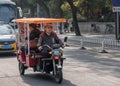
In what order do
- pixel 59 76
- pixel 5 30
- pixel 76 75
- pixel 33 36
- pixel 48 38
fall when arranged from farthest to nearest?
pixel 5 30
pixel 33 36
pixel 76 75
pixel 48 38
pixel 59 76

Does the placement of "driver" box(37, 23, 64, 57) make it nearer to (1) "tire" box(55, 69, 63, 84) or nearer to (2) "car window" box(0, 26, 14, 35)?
(1) "tire" box(55, 69, 63, 84)

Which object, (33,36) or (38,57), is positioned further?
(33,36)

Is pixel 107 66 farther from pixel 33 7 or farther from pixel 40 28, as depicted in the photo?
pixel 33 7

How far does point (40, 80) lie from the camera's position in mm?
11688

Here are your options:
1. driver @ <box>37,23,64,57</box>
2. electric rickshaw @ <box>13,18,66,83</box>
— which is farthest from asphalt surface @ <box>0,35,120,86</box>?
driver @ <box>37,23,64,57</box>

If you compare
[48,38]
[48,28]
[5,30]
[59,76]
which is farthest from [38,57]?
[5,30]

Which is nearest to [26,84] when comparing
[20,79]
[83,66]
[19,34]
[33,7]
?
[20,79]

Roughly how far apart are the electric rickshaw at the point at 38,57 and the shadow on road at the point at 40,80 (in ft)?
0.54

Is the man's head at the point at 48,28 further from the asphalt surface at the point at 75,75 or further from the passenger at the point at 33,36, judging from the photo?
the asphalt surface at the point at 75,75

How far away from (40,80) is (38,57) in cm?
68

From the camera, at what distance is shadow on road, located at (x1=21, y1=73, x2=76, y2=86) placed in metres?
11.0

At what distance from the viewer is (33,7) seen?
2744 inches

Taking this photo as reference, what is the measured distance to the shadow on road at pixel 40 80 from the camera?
11.0 metres

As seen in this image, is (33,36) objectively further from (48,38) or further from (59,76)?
(59,76)
